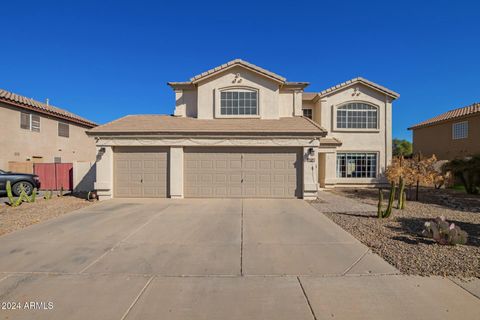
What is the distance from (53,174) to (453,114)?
31.7m

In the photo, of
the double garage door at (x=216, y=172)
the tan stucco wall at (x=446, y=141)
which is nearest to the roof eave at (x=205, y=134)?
the double garage door at (x=216, y=172)

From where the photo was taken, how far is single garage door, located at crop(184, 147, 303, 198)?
1227 centimetres

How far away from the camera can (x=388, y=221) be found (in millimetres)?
7977

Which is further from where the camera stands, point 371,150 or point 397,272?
point 371,150

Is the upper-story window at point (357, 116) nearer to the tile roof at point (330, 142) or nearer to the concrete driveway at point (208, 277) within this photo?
the tile roof at point (330, 142)

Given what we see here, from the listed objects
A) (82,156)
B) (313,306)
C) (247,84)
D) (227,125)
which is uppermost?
(247,84)

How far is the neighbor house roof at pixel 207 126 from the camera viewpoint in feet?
39.9

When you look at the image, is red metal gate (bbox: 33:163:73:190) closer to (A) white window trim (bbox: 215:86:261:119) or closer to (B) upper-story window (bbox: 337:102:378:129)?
(A) white window trim (bbox: 215:86:261:119)

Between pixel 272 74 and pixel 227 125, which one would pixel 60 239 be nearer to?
pixel 227 125

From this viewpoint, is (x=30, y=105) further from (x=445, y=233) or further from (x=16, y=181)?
(x=445, y=233)

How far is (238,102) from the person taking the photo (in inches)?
582

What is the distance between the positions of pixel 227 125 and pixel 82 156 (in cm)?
1708

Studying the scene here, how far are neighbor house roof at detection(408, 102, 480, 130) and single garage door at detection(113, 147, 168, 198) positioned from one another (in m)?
23.4

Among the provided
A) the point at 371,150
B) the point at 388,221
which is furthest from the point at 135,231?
the point at 371,150
